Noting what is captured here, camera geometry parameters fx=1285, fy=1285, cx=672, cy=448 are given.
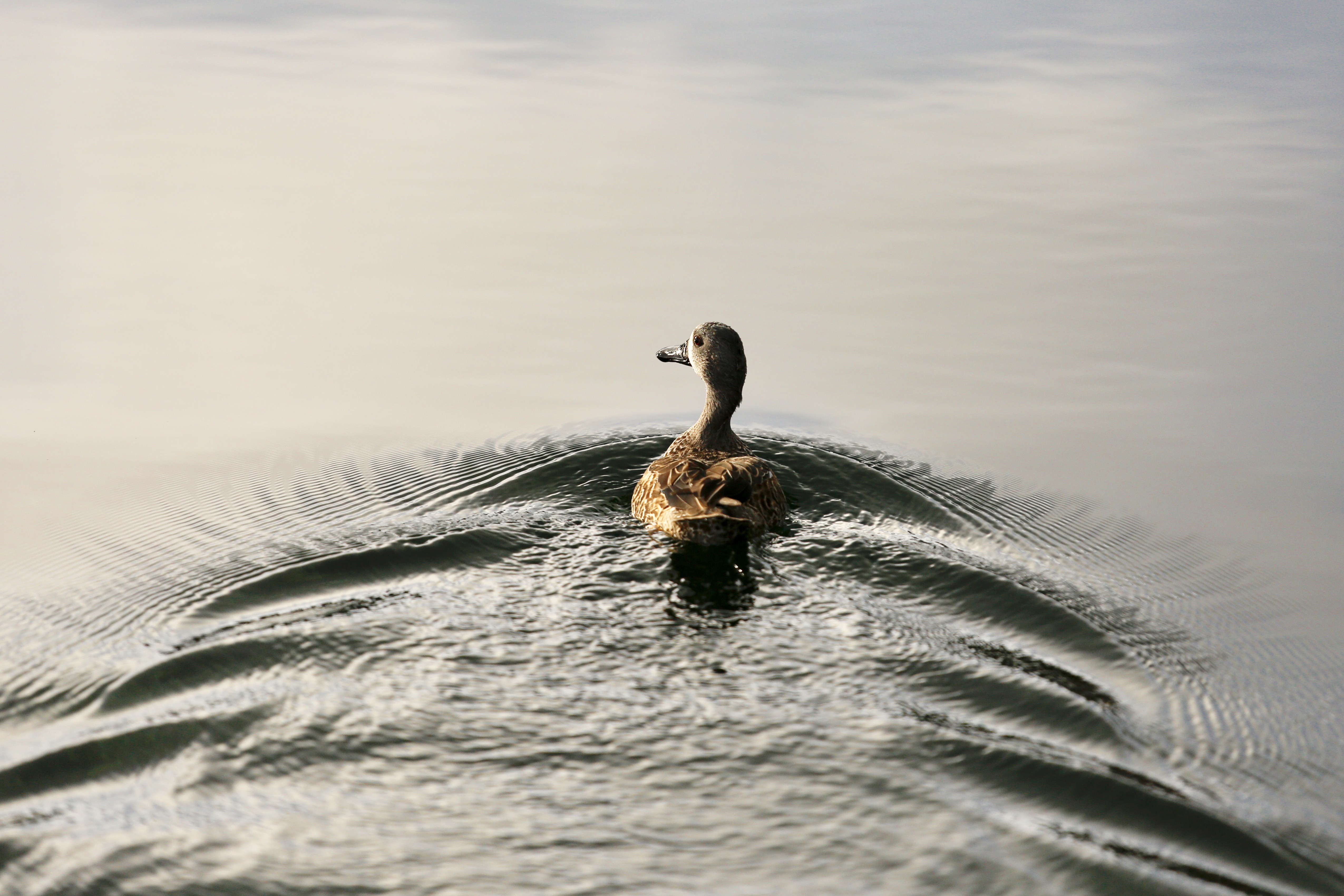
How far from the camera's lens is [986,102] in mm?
18641

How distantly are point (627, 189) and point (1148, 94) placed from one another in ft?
28.7

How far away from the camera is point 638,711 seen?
5.90 meters

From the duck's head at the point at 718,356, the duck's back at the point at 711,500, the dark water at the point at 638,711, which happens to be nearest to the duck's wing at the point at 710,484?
the duck's back at the point at 711,500

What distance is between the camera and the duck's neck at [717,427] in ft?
30.5

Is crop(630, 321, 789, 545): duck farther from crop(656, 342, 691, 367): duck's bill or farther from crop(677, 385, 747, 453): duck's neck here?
crop(656, 342, 691, 367): duck's bill

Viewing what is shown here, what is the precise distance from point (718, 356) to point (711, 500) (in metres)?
1.72

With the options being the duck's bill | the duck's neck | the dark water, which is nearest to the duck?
the duck's neck

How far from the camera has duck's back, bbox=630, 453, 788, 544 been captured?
8148mm

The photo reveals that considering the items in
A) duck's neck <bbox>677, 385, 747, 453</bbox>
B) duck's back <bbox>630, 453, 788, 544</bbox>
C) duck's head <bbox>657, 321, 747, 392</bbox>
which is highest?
duck's head <bbox>657, 321, 747, 392</bbox>

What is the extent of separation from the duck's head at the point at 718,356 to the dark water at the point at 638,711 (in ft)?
4.69

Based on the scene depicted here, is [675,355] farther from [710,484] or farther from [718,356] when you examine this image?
[710,484]

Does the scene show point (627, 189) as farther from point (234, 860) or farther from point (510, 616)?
point (234, 860)

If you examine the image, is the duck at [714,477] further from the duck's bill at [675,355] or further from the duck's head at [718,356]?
the duck's bill at [675,355]

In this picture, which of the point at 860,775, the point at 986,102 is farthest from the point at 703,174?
the point at 860,775
